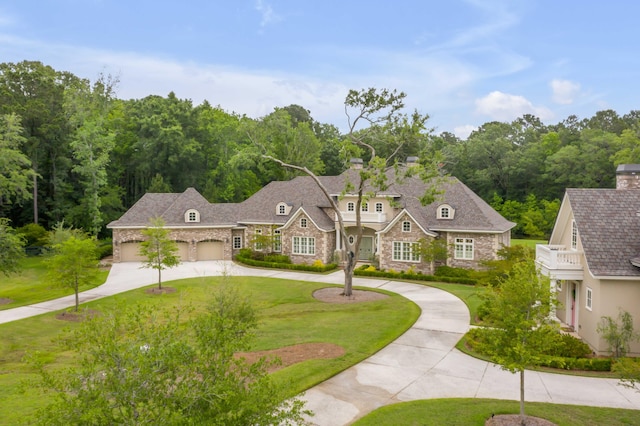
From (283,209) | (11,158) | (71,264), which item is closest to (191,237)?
(283,209)

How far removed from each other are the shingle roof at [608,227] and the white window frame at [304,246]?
2173 centimetres

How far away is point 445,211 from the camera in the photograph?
115 ft

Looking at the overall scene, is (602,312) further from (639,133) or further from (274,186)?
(639,133)

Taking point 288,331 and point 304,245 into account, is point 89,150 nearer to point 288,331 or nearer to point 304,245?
point 304,245

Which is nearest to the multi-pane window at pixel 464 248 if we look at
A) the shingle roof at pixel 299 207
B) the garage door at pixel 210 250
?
the shingle roof at pixel 299 207

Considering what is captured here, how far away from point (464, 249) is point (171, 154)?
115 feet

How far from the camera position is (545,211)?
59250 mm

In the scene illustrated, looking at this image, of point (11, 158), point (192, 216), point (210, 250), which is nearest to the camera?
point (11, 158)

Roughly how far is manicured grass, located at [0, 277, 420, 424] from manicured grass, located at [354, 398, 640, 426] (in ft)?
8.98

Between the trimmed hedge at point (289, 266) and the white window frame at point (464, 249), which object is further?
the trimmed hedge at point (289, 266)

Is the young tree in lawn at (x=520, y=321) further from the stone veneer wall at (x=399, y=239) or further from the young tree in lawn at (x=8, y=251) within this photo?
the young tree in lawn at (x=8, y=251)

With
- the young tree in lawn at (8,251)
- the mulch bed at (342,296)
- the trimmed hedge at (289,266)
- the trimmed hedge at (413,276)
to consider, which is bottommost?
the mulch bed at (342,296)

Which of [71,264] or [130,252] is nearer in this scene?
[71,264]

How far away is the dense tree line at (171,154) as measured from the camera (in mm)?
45500
